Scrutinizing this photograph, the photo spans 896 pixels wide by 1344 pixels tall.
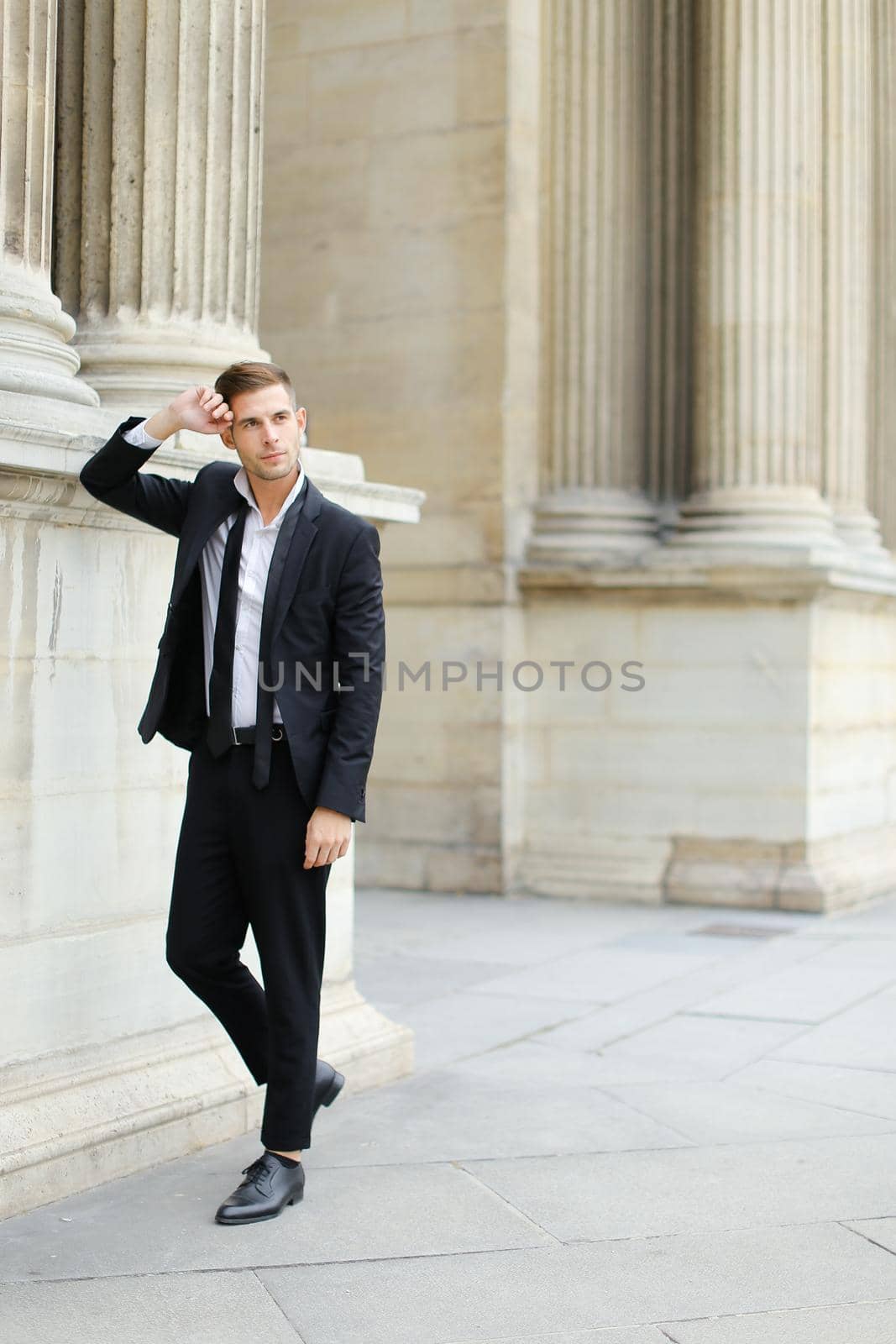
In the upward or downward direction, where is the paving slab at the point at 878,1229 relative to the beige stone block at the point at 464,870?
downward

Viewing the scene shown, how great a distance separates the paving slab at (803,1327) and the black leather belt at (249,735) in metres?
1.66

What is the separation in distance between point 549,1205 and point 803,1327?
0.96m

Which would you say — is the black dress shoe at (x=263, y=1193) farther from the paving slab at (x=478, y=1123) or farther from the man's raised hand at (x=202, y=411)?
the man's raised hand at (x=202, y=411)

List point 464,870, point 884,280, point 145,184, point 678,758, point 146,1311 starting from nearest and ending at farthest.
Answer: point 146,1311 → point 145,184 → point 678,758 → point 464,870 → point 884,280

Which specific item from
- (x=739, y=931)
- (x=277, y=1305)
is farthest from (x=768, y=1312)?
(x=739, y=931)

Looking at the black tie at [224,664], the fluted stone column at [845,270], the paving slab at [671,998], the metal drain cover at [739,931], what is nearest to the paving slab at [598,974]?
the paving slab at [671,998]

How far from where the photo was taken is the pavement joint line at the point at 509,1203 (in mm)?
4265

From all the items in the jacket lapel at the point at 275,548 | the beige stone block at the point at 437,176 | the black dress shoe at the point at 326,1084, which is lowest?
the black dress shoe at the point at 326,1084

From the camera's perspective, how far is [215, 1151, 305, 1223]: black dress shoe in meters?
4.34

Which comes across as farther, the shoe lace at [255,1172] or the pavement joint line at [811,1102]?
the pavement joint line at [811,1102]

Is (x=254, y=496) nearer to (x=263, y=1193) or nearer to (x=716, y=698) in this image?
(x=263, y=1193)

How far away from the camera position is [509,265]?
10523 mm

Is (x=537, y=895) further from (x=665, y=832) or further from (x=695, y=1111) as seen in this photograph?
(x=695, y=1111)

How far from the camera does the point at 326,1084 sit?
471cm
